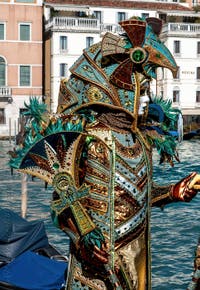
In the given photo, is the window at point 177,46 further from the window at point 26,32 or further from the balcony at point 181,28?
the window at point 26,32

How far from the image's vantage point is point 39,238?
19.9 feet

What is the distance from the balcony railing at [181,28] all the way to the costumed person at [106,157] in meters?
33.5

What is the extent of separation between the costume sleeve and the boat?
175 cm

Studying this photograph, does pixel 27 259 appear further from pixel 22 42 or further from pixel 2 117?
pixel 22 42

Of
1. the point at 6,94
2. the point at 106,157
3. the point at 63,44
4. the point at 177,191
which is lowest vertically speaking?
the point at 177,191

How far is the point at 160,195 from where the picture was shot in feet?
9.67

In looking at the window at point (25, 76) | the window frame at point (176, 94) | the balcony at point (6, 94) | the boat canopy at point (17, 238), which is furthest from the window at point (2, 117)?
the boat canopy at point (17, 238)

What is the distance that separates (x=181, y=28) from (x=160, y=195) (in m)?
34.2

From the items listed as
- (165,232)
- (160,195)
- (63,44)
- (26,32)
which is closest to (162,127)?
(160,195)

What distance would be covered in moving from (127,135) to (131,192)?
25cm

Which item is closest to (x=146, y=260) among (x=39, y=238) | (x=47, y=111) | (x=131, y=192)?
(x=131, y=192)

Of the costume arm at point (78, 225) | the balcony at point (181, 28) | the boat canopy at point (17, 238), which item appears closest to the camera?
the costume arm at point (78, 225)

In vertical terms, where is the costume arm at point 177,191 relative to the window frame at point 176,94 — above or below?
below

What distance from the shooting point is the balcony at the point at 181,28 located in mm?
35562
